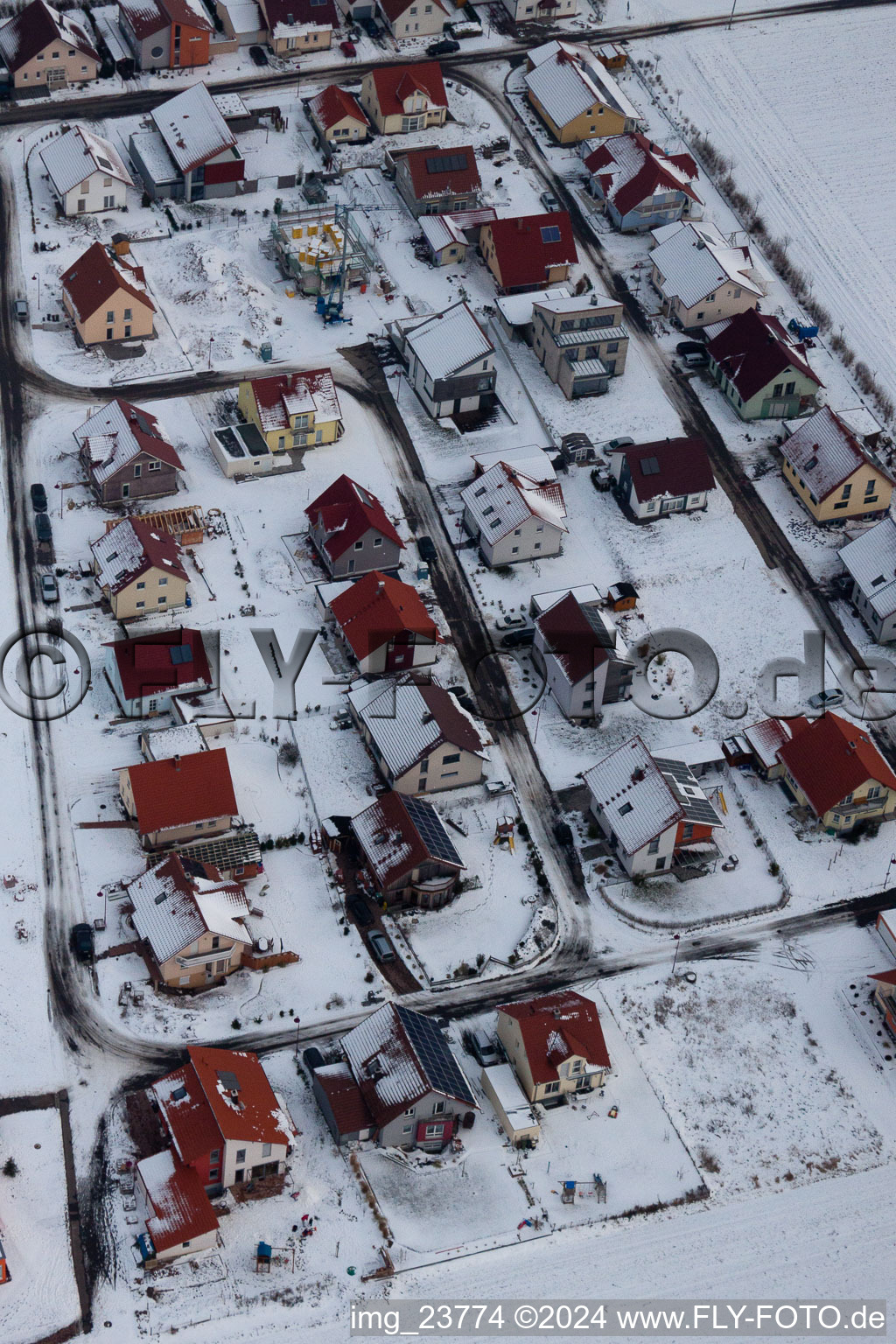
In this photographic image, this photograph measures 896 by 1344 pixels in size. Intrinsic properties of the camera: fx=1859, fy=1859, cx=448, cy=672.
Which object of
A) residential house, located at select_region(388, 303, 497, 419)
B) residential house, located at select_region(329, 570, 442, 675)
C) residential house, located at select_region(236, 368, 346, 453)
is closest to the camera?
residential house, located at select_region(329, 570, 442, 675)

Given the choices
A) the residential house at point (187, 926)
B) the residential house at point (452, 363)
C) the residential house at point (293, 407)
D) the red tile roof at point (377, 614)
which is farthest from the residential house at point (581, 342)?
the residential house at point (187, 926)

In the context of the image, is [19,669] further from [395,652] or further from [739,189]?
Result: [739,189]

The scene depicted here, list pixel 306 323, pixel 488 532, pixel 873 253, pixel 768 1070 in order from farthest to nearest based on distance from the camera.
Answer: pixel 873 253 < pixel 306 323 < pixel 488 532 < pixel 768 1070

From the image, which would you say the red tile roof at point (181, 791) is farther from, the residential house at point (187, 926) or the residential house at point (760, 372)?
the residential house at point (760, 372)

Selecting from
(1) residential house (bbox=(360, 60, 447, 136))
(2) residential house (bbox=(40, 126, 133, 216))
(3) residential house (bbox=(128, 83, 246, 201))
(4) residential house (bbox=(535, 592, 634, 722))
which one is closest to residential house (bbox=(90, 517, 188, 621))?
(4) residential house (bbox=(535, 592, 634, 722))

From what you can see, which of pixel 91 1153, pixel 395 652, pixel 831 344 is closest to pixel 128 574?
pixel 395 652

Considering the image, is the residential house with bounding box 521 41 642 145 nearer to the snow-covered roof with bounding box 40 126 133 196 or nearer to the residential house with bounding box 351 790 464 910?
the snow-covered roof with bounding box 40 126 133 196
